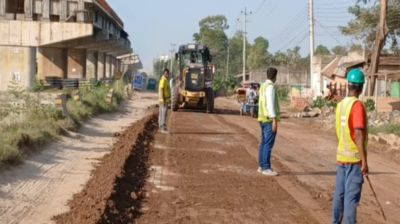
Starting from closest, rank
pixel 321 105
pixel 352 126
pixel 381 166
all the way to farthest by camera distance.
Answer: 1. pixel 352 126
2. pixel 381 166
3. pixel 321 105

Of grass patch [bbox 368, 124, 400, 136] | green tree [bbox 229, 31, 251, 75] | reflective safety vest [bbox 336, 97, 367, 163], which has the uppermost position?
green tree [bbox 229, 31, 251, 75]

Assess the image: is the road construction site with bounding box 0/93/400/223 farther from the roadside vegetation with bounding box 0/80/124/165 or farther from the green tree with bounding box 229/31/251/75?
the green tree with bounding box 229/31/251/75

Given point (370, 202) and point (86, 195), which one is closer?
point (86, 195)

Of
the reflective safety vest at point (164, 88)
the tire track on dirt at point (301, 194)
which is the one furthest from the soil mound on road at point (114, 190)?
the reflective safety vest at point (164, 88)

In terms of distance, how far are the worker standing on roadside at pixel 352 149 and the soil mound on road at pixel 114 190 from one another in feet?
9.28

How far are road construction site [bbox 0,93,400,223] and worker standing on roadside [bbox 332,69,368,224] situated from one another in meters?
1.46

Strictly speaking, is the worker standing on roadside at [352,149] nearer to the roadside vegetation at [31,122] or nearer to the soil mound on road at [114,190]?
the soil mound on road at [114,190]

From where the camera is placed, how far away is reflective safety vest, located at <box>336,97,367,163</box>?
727cm

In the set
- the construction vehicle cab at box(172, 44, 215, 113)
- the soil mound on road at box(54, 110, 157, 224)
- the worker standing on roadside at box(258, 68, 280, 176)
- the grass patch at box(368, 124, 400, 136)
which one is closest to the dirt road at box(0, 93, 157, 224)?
the soil mound on road at box(54, 110, 157, 224)

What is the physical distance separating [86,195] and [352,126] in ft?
13.4

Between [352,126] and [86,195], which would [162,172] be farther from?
[352,126]

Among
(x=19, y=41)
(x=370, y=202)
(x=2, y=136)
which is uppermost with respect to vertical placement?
(x=19, y=41)

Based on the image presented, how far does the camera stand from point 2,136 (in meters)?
12.4

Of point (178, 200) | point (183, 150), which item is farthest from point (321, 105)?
point (178, 200)
